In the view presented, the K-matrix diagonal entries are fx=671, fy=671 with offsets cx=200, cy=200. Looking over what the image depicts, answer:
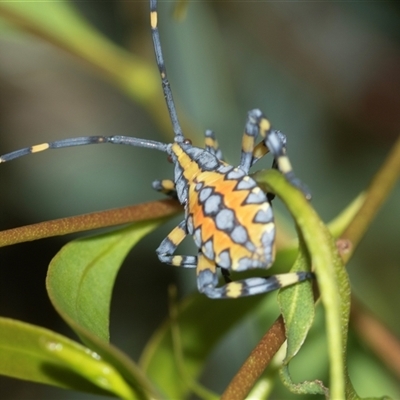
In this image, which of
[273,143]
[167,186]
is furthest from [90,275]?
[273,143]

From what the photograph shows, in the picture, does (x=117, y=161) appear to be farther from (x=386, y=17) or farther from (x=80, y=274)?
(x=80, y=274)

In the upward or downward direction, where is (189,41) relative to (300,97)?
upward

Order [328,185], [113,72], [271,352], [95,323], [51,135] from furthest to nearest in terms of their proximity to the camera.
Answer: [51,135] → [328,185] → [113,72] → [95,323] → [271,352]

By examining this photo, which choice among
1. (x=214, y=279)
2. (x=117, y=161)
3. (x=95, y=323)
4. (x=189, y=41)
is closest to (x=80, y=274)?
(x=95, y=323)

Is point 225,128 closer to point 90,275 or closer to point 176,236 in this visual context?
point 176,236

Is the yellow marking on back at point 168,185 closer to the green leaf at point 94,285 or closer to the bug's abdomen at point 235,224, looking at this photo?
the green leaf at point 94,285

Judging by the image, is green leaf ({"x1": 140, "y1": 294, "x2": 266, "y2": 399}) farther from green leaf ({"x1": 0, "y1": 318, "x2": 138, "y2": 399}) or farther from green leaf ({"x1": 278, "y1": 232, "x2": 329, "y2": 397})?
green leaf ({"x1": 278, "y1": 232, "x2": 329, "y2": 397})
